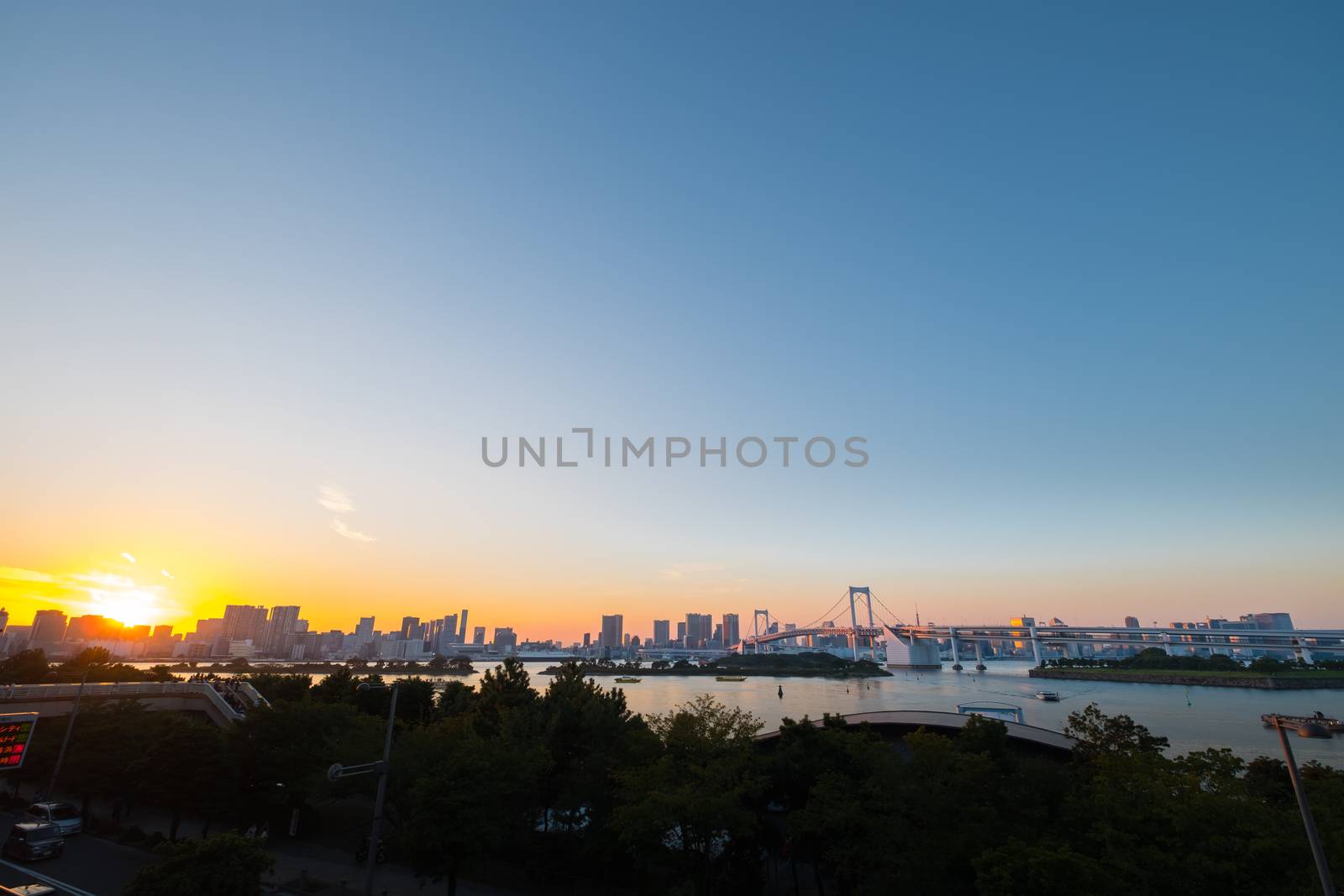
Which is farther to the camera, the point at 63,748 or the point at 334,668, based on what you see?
the point at 334,668

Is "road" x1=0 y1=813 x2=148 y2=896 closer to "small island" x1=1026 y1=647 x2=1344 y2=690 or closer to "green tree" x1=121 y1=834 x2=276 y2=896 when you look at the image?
"green tree" x1=121 y1=834 x2=276 y2=896

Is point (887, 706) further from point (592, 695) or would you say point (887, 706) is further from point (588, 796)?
point (588, 796)

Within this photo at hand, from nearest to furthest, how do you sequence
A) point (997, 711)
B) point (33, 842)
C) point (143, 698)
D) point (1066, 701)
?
point (33, 842), point (143, 698), point (997, 711), point (1066, 701)

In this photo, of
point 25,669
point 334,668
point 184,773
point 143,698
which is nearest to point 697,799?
point 184,773

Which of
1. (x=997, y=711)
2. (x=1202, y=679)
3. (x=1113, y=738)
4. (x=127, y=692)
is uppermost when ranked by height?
(x=127, y=692)

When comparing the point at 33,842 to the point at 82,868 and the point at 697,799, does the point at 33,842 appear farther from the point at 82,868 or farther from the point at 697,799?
the point at 697,799

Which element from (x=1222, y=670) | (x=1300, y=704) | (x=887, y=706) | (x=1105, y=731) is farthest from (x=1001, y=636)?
(x=1105, y=731)


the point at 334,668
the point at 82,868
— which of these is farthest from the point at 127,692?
the point at 334,668

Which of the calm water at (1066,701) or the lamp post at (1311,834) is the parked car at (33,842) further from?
the calm water at (1066,701)

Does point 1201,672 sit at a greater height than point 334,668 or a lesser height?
greater

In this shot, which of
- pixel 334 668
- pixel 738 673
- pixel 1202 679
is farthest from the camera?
pixel 334 668
